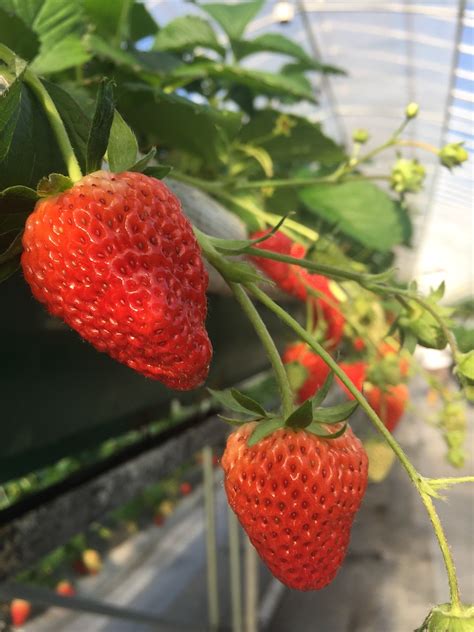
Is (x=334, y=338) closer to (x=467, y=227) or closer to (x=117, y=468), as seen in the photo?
(x=117, y=468)

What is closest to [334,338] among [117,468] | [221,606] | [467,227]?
[117,468]

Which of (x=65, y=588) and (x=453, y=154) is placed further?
(x=65, y=588)

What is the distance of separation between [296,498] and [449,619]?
0.28 ft

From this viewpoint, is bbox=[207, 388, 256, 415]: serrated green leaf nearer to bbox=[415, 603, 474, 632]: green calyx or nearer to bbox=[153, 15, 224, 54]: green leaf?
bbox=[415, 603, 474, 632]: green calyx

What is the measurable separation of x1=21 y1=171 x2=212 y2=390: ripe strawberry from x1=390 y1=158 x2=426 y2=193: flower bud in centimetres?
48

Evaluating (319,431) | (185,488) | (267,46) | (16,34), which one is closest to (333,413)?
(319,431)

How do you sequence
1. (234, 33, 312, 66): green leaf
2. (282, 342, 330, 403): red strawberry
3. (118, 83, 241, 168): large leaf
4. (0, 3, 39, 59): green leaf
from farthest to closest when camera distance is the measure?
1. (234, 33, 312, 66): green leaf
2. (282, 342, 330, 403): red strawberry
3. (118, 83, 241, 168): large leaf
4. (0, 3, 39, 59): green leaf

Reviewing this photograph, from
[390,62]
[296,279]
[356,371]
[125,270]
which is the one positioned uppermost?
[125,270]

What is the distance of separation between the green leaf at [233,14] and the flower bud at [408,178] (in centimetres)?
33

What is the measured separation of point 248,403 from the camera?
0.90 feet

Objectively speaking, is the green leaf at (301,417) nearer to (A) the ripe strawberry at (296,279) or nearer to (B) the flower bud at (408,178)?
(A) the ripe strawberry at (296,279)

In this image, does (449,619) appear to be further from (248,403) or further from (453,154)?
(453,154)

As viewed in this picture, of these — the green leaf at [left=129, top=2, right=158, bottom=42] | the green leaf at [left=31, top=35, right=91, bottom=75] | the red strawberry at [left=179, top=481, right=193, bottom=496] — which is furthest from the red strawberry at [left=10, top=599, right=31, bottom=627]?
the green leaf at [left=31, top=35, right=91, bottom=75]

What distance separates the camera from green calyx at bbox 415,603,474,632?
206 mm
